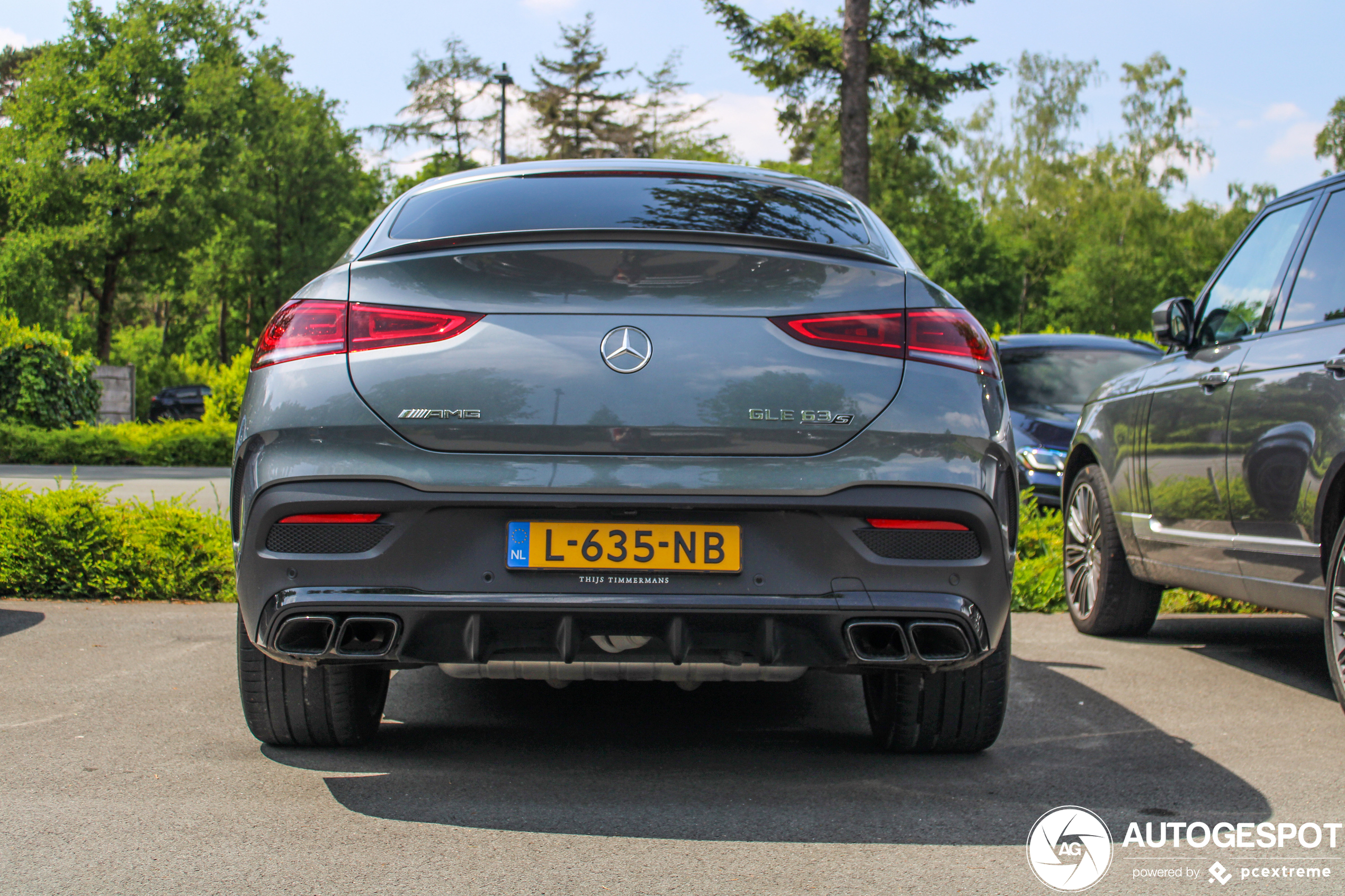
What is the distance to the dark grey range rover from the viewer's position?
13.8 feet

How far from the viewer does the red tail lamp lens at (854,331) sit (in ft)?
10.4

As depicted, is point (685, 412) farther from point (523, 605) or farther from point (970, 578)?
point (970, 578)

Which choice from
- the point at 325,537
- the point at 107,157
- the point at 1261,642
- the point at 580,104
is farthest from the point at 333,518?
the point at 580,104

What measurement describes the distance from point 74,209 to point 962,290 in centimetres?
3865

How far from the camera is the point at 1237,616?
7285 millimetres

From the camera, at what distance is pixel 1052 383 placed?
34.9ft

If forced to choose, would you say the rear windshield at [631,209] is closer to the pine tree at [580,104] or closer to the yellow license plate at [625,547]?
the yellow license plate at [625,547]

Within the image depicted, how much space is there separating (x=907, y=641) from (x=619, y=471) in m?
0.83

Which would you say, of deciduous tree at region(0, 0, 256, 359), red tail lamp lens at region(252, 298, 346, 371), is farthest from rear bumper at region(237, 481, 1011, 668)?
deciduous tree at region(0, 0, 256, 359)

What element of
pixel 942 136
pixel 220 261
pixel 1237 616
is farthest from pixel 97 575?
pixel 220 261

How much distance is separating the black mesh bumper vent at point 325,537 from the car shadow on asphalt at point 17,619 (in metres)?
3.27

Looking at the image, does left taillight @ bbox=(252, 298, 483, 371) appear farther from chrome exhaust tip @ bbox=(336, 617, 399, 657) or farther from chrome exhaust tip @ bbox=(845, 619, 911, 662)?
chrome exhaust tip @ bbox=(845, 619, 911, 662)

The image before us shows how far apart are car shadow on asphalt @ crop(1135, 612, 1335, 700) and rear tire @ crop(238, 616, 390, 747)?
12.1 feet

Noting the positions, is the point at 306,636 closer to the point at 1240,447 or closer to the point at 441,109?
the point at 1240,447
